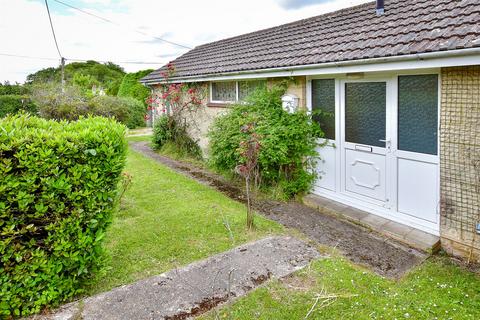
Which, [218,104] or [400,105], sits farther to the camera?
[218,104]

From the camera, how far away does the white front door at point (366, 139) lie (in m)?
6.45

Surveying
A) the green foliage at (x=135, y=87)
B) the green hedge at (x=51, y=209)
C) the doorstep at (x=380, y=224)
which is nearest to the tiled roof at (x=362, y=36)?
Answer: the doorstep at (x=380, y=224)

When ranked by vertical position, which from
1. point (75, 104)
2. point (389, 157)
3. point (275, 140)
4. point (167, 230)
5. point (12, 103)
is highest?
point (12, 103)

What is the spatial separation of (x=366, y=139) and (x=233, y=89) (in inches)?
209

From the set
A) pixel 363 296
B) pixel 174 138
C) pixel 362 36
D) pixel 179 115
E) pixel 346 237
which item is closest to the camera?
pixel 363 296

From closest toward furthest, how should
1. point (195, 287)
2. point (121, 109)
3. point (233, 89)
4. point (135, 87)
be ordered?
1. point (195, 287)
2. point (233, 89)
3. point (121, 109)
4. point (135, 87)

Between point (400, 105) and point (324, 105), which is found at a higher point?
point (324, 105)

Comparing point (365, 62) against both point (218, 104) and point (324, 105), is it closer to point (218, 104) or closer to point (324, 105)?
point (324, 105)

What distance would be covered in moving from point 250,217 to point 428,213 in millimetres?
2924

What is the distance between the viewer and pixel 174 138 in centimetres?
1407

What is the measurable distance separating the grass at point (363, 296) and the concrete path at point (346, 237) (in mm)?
284

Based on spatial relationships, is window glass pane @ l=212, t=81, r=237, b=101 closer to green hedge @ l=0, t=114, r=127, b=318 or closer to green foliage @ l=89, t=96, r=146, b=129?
green hedge @ l=0, t=114, r=127, b=318

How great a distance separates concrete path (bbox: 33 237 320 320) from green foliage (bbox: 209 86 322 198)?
2.57 m

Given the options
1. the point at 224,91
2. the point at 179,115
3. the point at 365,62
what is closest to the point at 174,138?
the point at 179,115
